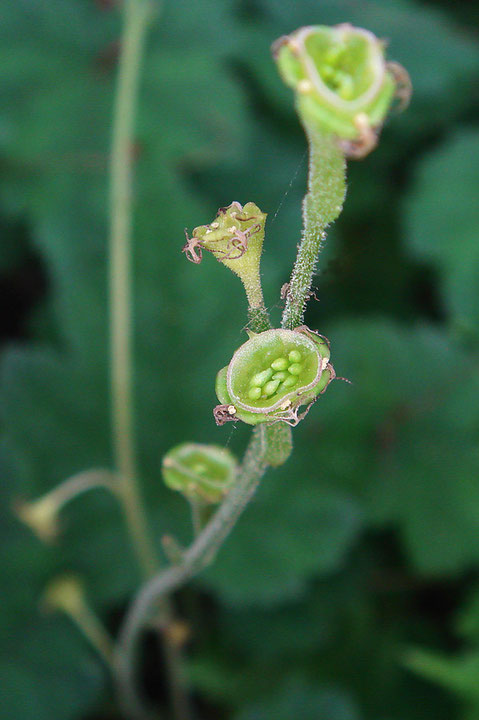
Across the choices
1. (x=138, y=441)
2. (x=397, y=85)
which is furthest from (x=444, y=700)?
(x=397, y=85)

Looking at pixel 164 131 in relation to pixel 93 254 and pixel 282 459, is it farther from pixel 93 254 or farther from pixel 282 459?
pixel 282 459

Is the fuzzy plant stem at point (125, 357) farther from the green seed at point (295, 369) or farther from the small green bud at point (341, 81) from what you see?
the small green bud at point (341, 81)

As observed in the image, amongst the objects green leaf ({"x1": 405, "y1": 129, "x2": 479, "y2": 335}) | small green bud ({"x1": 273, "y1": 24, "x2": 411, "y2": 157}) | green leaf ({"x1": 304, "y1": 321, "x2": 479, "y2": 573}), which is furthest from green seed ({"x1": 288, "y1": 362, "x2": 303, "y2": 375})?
green leaf ({"x1": 405, "y1": 129, "x2": 479, "y2": 335})

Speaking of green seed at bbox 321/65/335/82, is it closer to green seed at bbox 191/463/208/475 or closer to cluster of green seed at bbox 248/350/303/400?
cluster of green seed at bbox 248/350/303/400

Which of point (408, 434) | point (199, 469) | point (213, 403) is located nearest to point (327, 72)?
point (199, 469)

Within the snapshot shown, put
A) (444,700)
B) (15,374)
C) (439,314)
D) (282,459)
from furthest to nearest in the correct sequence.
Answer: (439,314) < (444,700) < (15,374) < (282,459)
